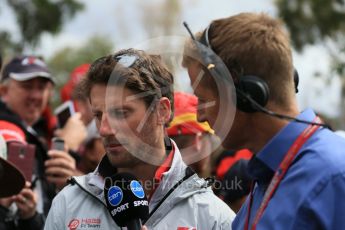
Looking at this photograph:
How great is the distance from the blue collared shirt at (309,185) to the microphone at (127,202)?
30.6 inches

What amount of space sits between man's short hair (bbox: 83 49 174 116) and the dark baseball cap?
275 centimetres

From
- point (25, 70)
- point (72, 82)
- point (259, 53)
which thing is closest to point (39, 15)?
point (72, 82)

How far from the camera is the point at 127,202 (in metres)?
3.57

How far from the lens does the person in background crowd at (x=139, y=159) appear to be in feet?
13.0

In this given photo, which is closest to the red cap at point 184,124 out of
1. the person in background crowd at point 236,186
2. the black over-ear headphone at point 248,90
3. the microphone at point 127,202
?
the person in background crowd at point 236,186

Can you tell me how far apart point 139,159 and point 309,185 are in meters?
1.45

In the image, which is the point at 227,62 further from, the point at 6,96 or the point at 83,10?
the point at 83,10

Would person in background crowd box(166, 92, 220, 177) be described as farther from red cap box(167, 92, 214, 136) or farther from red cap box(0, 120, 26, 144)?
red cap box(0, 120, 26, 144)

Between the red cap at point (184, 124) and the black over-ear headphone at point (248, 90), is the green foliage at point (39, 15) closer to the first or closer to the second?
the red cap at point (184, 124)

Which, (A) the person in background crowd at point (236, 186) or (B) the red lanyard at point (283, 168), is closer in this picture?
(B) the red lanyard at point (283, 168)

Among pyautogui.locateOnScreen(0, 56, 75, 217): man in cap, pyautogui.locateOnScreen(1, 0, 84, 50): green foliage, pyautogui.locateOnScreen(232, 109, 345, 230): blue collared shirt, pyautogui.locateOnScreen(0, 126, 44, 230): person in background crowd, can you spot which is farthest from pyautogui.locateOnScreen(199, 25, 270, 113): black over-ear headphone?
pyautogui.locateOnScreen(1, 0, 84, 50): green foliage

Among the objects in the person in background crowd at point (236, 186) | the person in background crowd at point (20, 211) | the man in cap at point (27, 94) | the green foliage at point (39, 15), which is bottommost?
the green foliage at point (39, 15)

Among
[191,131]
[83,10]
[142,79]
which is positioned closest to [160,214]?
[142,79]

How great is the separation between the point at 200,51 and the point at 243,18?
23 cm
